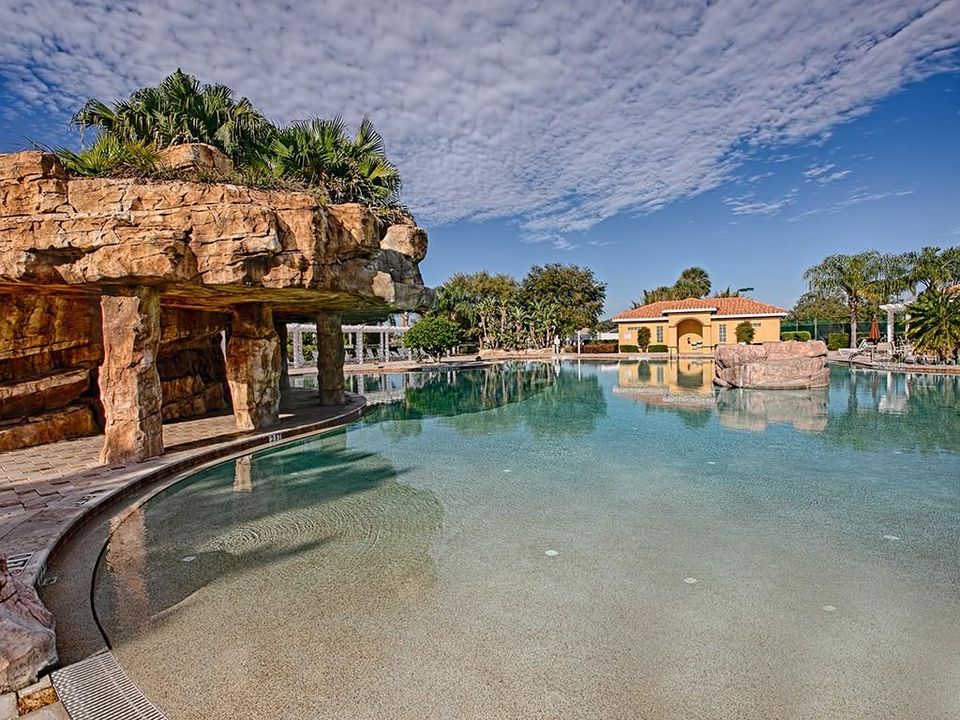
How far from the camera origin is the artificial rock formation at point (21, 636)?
3057 mm

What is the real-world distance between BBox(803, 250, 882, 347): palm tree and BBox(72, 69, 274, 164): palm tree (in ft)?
134

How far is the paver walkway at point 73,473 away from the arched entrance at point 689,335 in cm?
3379

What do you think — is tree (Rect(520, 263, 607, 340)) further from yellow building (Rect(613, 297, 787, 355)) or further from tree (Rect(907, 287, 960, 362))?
tree (Rect(907, 287, 960, 362))

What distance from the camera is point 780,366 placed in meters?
19.0

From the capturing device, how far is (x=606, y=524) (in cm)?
591

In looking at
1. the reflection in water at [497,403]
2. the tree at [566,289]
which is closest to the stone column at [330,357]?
the reflection in water at [497,403]

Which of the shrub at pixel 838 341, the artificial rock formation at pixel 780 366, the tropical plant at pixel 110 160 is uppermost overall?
the tropical plant at pixel 110 160

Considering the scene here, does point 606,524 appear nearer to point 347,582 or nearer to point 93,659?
point 347,582

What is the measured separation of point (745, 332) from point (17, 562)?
39.3m

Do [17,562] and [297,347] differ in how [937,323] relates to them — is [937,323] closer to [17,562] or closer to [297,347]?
[17,562]

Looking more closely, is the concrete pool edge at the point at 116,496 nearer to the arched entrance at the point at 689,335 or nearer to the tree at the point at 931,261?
the arched entrance at the point at 689,335

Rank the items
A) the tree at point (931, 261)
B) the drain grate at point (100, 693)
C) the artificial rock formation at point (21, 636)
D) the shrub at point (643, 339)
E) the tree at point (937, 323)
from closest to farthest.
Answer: the drain grate at point (100, 693), the artificial rock formation at point (21, 636), the tree at point (937, 323), the tree at point (931, 261), the shrub at point (643, 339)

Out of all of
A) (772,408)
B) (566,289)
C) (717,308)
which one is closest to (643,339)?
(717,308)

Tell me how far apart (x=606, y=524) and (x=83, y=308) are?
10.3 metres
